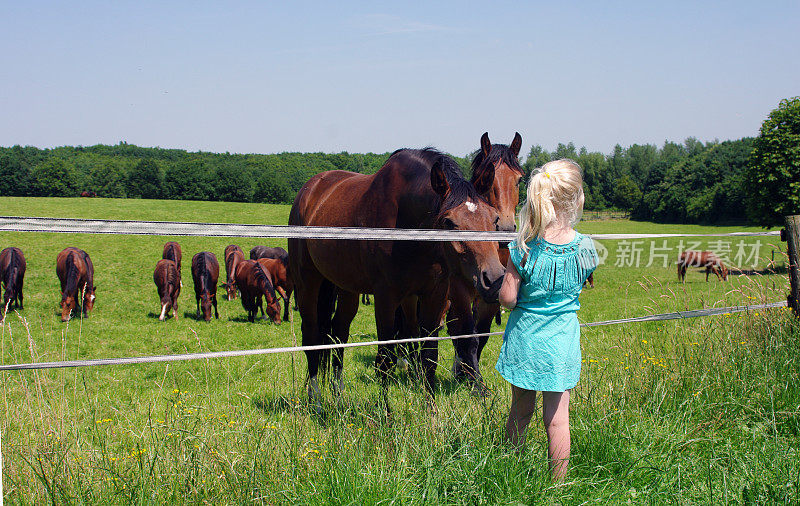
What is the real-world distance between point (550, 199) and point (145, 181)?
74030mm

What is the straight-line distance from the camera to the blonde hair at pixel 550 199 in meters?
2.40

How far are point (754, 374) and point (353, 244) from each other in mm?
3128

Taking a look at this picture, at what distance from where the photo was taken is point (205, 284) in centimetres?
1456

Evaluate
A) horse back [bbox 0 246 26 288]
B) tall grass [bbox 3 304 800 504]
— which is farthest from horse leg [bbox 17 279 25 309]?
tall grass [bbox 3 304 800 504]

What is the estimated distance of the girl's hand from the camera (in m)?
2.45

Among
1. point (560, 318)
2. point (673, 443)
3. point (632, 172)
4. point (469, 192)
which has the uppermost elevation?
point (632, 172)

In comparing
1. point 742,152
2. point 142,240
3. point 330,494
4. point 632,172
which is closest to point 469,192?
point 330,494

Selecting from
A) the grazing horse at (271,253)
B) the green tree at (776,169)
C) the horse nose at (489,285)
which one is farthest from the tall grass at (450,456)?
the green tree at (776,169)

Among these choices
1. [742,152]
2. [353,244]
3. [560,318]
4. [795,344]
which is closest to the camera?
[560,318]

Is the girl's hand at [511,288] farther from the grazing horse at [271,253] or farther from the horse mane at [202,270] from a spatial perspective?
the grazing horse at [271,253]

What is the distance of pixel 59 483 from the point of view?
2350 millimetres

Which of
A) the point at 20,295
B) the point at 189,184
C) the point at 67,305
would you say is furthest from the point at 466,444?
the point at 189,184

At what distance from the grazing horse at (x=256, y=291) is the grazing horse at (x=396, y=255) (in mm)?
8485

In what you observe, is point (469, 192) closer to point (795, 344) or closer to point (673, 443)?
point (673, 443)
